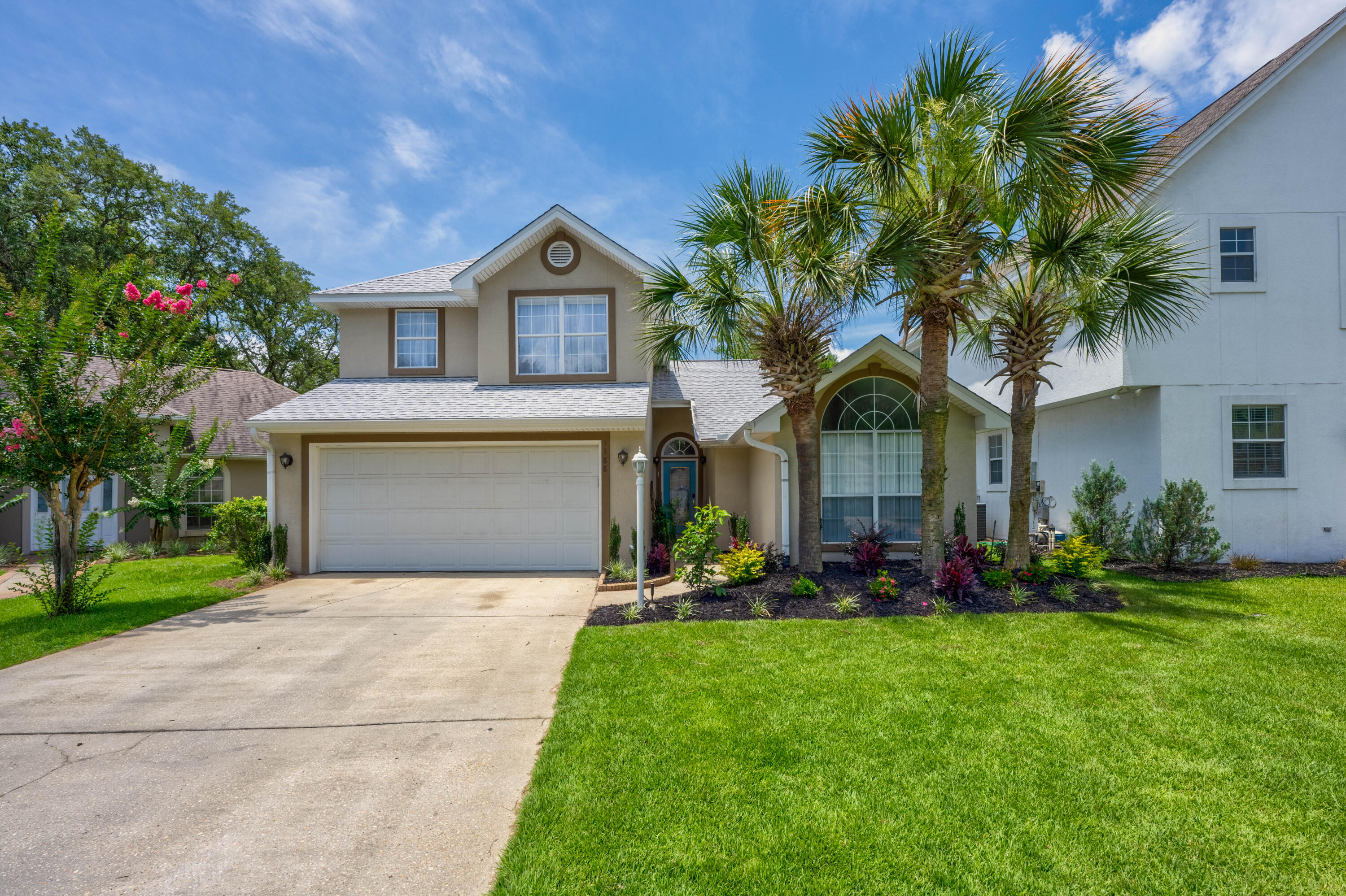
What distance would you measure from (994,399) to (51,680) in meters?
18.6

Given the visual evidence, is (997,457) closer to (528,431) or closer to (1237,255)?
(1237,255)

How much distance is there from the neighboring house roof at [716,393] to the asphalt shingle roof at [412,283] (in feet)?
17.4

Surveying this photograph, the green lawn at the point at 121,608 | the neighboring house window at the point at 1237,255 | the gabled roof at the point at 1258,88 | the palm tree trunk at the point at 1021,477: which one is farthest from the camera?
the neighboring house window at the point at 1237,255

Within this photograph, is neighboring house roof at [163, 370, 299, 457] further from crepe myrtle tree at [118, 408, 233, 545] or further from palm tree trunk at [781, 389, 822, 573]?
palm tree trunk at [781, 389, 822, 573]

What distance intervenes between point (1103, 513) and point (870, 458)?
487cm

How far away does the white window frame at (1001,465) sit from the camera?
51.7ft

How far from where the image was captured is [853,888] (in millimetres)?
2766

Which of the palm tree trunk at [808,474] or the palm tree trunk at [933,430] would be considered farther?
the palm tree trunk at [808,474]

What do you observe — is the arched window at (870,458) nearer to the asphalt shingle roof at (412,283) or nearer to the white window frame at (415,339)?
the asphalt shingle roof at (412,283)

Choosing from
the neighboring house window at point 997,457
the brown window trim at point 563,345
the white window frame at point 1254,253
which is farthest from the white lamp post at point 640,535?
the neighboring house window at point 997,457

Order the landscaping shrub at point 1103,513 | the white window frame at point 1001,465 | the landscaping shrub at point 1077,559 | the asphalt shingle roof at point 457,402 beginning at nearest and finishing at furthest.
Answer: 1. the landscaping shrub at point 1077,559
2. the asphalt shingle roof at point 457,402
3. the landscaping shrub at point 1103,513
4. the white window frame at point 1001,465

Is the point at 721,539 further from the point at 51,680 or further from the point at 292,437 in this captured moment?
the point at 51,680

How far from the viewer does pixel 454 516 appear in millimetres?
11609

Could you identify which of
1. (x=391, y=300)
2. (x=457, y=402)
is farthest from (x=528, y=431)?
(x=391, y=300)
